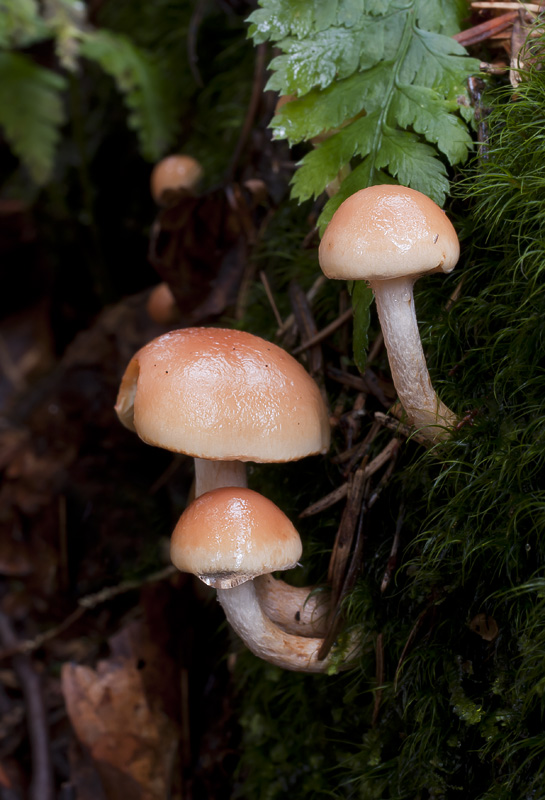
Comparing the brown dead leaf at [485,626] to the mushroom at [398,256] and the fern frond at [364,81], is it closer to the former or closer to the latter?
the mushroom at [398,256]

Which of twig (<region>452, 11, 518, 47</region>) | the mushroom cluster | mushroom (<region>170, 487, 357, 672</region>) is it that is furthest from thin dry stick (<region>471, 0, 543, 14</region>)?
mushroom (<region>170, 487, 357, 672</region>)

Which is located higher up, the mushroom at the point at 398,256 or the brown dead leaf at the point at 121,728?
the mushroom at the point at 398,256

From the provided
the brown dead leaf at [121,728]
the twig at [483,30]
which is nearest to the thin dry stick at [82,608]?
the brown dead leaf at [121,728]

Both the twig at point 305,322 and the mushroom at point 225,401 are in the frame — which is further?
the twig at point 305,322

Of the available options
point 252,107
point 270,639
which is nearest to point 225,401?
point 270,639

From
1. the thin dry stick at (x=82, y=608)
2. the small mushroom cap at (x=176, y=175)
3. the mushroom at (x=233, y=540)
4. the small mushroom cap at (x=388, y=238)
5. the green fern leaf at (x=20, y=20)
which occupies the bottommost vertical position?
the thin dry stick at (x=82, y=608)

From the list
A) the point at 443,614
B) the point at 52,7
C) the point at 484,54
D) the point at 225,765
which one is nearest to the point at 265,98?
the point at 484,54
